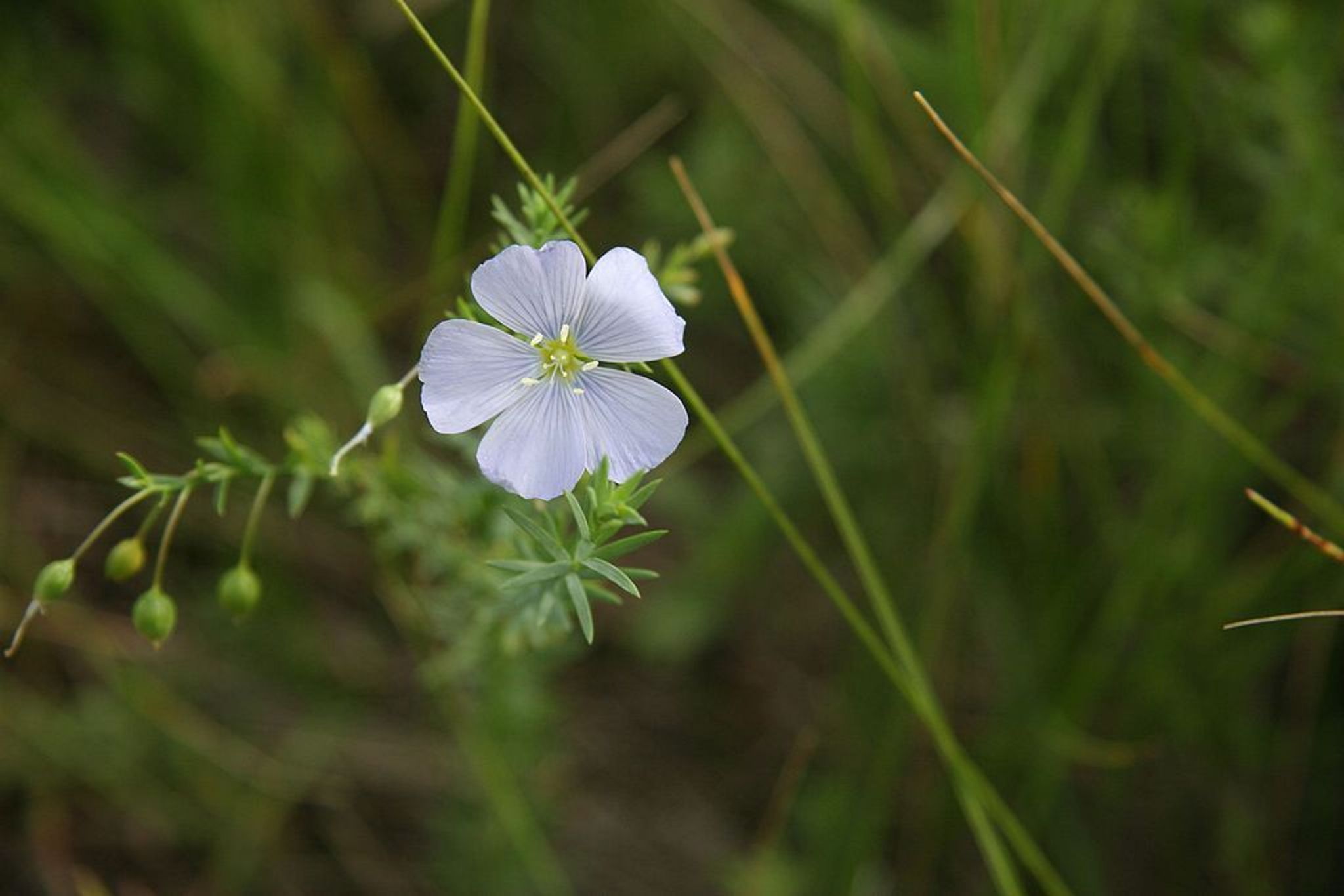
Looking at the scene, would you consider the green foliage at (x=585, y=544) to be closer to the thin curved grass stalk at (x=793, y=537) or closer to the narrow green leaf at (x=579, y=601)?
the narrow green leaf at (x=579, y=601)

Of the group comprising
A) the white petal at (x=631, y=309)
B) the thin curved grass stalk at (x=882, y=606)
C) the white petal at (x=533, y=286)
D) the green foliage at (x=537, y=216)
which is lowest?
the thin curved grass stalk at (x=882, y=606)

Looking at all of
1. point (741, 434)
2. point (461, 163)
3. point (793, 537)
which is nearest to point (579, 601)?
point (793, 537)

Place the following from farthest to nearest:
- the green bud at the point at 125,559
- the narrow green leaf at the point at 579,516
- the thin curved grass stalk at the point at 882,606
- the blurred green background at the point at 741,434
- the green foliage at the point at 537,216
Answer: the blurred green background at the point at 741,434 < the thin curved grass stalk at the point at 882,606 < the green bud at the point at 125,559 < the green foliage at the point at 537,216 < the narrow green leaf at the point at 579,516

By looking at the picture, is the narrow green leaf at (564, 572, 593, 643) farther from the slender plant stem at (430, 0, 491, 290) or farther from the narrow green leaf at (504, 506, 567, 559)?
the slender plant stem at (430, 0, 491, 290)

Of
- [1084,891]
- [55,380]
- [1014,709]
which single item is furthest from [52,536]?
[1084,891]

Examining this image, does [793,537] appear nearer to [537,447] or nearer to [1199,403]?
[537,447]

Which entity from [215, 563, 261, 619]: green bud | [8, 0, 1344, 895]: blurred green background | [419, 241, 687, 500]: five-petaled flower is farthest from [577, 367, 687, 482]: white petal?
[8, 0, 1344, 895]: blurred green background

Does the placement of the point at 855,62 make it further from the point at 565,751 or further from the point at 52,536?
the point at 52,536

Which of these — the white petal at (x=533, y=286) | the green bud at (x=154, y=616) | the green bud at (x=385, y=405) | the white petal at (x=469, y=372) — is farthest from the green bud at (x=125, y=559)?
the white petal at (x=533, y=286)
